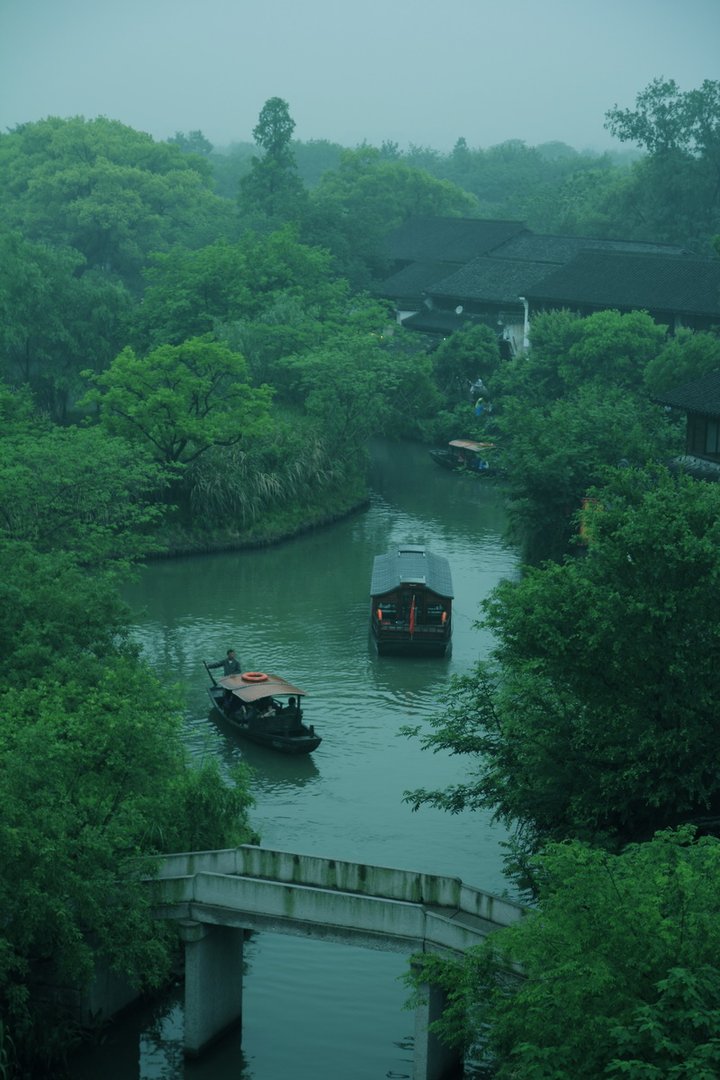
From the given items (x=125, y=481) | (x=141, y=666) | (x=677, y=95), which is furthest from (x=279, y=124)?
(x=141, y=666)

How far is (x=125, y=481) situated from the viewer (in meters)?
53.0

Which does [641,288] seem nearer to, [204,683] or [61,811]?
[204,683]

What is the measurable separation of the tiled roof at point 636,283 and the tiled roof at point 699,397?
105 feet

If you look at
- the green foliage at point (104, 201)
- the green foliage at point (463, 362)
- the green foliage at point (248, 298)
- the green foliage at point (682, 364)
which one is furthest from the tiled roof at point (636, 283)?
the green foliage at point (104, 201)

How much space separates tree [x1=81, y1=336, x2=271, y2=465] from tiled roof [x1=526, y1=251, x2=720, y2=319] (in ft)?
98.7

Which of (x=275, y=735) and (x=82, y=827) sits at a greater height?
(x=82, y=827)

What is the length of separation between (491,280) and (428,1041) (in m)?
74.8

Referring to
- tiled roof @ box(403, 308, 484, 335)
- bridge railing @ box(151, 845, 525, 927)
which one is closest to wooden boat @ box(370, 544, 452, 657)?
bridge railing @ box(151, 845, 525, 927)

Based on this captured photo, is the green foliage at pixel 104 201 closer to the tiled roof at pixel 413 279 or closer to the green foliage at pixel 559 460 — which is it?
the tiled roof at pixel 413 279

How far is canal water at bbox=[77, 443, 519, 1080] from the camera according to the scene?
27.5 meters

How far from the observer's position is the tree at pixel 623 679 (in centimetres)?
2766

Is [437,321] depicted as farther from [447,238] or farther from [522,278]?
[447,238]

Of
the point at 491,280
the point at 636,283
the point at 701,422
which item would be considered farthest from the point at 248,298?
the point at 701,422

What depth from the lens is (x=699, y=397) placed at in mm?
52219
